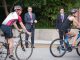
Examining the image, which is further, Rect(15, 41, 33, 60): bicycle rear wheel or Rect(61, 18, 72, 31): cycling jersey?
Rect(61, 18, 72, 31): cycling jersey

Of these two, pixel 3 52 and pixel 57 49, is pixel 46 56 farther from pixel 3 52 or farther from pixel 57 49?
pixel 3 52

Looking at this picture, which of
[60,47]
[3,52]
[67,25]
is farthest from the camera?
[60,47]

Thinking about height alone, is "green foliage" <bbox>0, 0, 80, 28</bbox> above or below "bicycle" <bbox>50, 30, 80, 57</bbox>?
above

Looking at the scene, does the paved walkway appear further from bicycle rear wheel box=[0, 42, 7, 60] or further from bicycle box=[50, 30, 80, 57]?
bicycle rear wheel box=[0, 42, 7, 60]

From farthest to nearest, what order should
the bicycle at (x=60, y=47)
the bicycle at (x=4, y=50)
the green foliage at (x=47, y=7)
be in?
the green foliage at (x=47, y=7)
the bicycle at (x=60, y=47)
the bicycle at (x=4, y=50)

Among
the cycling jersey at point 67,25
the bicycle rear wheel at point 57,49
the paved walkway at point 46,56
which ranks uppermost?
the cycling jersey at point 67,25

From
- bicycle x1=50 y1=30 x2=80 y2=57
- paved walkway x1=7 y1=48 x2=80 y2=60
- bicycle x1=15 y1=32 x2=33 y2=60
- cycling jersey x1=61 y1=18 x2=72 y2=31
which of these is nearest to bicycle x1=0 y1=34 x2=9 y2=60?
bicycle x1=15 y1=32 x2=33 y2=60

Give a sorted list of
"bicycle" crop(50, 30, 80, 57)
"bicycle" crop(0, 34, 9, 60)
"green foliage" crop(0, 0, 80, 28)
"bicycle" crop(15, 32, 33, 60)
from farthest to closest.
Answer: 1. "green foliage" crop(0, 0, 80, 28)
2. "bicycle" crop(50, 30, 80, 57)
3. "bicycle" crop(15, 32, 33, 60)
4. "bicycle" crop(0, 34, 9, 60)

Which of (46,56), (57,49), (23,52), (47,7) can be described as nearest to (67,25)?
(57,49)

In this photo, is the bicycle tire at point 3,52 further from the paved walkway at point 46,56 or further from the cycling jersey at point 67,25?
the cycling jersey at point 67,25

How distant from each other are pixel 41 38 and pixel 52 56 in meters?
6.28

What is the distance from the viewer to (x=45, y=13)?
77.3 feet

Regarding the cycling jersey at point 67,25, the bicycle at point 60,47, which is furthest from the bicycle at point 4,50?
the cycling jersey at point 67,25

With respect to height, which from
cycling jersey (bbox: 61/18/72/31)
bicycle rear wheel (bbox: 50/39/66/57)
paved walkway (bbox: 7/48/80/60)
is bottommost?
paved walkway (bbox: 7/48/80/60)
